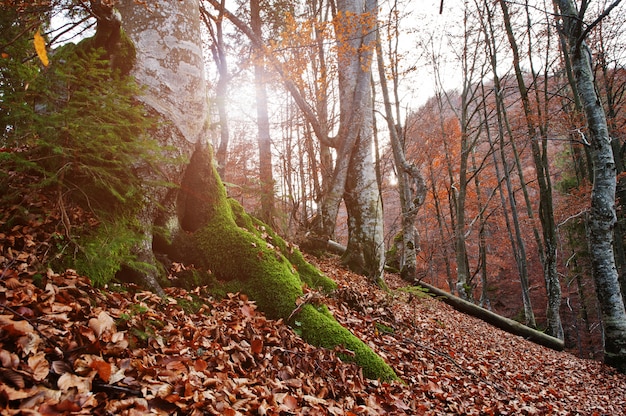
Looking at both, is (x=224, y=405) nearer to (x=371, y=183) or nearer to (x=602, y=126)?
(x=371, y=183)

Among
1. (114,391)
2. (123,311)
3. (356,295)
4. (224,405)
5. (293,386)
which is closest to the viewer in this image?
(114,391)

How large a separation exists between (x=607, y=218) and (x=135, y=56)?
9.86 metres

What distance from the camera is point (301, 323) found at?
11.6 ft

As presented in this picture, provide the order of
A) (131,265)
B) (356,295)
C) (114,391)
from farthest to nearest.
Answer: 1. (356,295)
2. (131,265)
3. (114,391)

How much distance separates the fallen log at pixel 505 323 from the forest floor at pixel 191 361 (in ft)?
17.0

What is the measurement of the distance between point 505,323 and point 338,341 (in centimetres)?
908

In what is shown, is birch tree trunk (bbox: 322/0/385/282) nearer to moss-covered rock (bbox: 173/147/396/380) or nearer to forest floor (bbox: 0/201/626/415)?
forest floor (bbox: 0/201/626/415)

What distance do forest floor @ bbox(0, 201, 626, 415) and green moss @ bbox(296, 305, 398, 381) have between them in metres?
0.13

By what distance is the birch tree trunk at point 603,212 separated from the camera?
743cm

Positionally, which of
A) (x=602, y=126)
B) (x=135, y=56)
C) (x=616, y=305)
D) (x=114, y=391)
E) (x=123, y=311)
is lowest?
(x=616, y=305)

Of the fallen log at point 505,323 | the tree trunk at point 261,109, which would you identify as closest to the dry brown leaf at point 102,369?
the tree trunk at point 261,109

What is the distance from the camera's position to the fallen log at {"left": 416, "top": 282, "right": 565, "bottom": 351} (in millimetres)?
9703

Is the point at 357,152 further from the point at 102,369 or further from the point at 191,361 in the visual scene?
the point at 102,369

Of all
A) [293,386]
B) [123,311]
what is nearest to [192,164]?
[123,311]
